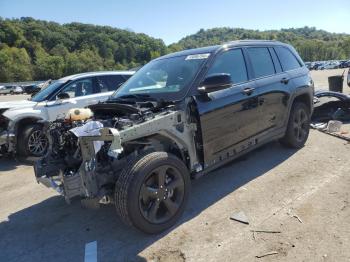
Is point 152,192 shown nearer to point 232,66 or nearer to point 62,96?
point 232,66

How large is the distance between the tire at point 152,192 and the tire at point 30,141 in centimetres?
424

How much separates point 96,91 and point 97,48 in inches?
4756

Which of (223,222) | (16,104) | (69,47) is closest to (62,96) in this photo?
(16,104)

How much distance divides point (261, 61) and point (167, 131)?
237 cm

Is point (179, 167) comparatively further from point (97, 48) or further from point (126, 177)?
point (97, 48)

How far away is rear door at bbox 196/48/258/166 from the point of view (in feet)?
14.2

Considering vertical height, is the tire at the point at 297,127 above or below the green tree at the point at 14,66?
below

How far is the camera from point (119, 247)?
141 inches

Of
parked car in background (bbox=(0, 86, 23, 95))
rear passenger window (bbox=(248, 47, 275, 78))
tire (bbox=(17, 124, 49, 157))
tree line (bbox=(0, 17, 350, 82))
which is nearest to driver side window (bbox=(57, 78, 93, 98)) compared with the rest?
tire (bbox=(17, 124, 49, 157))

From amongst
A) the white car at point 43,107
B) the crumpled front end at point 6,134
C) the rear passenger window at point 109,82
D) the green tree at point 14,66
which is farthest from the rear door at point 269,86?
the green tree at point 14,66

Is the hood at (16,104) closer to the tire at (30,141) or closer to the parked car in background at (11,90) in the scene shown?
the tire at (30,141)

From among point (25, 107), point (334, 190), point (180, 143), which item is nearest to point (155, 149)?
point (180, 143)

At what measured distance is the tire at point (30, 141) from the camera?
7297mm

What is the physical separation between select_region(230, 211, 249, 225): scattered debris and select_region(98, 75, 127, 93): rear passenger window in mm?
5646
